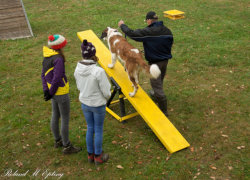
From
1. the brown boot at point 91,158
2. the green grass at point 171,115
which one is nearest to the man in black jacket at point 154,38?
the green grass at point 171,115

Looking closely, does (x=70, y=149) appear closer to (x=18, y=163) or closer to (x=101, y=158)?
(x=101, y=158)

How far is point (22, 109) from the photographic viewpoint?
21.1 feet

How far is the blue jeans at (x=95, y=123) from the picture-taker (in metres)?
4.16

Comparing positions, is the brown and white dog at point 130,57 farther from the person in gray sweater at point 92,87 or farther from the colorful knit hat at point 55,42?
the colorful knit hat at point 55,42

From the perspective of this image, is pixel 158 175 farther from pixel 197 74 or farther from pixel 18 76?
pixel 18 76

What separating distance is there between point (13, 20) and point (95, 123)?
8850mm

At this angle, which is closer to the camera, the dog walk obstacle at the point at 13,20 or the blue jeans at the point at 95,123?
the blue jeans at the point at 95,123

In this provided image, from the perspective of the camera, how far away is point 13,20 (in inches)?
430

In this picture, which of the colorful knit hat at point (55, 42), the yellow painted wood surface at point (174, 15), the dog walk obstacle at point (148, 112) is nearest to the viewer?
the colorful knit hat at point (55, 42)

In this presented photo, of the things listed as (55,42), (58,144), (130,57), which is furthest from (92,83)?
(58,144)

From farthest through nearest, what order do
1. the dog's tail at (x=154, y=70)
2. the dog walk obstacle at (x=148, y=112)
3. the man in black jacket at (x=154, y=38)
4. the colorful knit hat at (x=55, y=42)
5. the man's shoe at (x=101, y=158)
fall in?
1. the man in black jacket at (x=154, y=38)
2. the dog walk obstacle at (x=148, y=112)
3. the dog's tail at (x=154, y=70)
4. the man's shoe at (x=101, y=158)
5. the colorful knit hat at (x=55, y=42)

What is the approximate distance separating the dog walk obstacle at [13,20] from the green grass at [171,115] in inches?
20.4

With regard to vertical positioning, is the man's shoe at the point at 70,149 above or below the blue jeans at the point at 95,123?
below

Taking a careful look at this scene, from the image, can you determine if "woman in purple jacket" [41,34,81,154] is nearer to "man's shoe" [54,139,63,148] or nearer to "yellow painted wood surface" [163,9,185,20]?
"man's shoe" [54,139,63,148]
